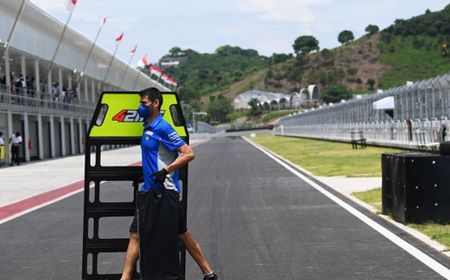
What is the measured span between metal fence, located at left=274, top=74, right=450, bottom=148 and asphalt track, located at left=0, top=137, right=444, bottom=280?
1702 cm

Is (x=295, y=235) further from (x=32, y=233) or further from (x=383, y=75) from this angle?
(x=383, y=75)

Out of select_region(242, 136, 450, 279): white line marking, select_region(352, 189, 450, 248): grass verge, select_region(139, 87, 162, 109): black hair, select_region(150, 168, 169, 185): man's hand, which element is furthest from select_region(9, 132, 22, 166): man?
Answer: select_region(150, 168, 169, 185): man's hand

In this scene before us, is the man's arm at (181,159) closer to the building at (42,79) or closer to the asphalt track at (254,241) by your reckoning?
the asphalt track at (254,241)

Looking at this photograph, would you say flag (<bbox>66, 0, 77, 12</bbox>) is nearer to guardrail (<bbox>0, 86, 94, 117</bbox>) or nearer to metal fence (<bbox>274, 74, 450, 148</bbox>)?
guardrail (<bbox>0, 86, 94, 117</bbox>)

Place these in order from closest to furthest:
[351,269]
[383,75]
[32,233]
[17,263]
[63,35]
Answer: [351,269], [17,263], [32,233], [63,35], [383,75]

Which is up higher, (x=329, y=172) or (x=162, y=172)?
(x=162, y=172)

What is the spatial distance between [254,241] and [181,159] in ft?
12.8

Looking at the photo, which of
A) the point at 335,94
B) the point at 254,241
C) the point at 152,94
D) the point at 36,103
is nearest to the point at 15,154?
the point at 36,103

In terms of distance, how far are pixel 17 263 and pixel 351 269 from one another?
397 centimetres

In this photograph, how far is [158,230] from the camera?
5.98 metres

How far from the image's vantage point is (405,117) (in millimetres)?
37375

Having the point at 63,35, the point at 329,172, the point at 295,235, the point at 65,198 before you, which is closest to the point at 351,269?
the point at 295,235

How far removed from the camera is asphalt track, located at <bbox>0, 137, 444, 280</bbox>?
769 centimetres

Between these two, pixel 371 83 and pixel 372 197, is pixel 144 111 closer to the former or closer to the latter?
pixel 372 197
